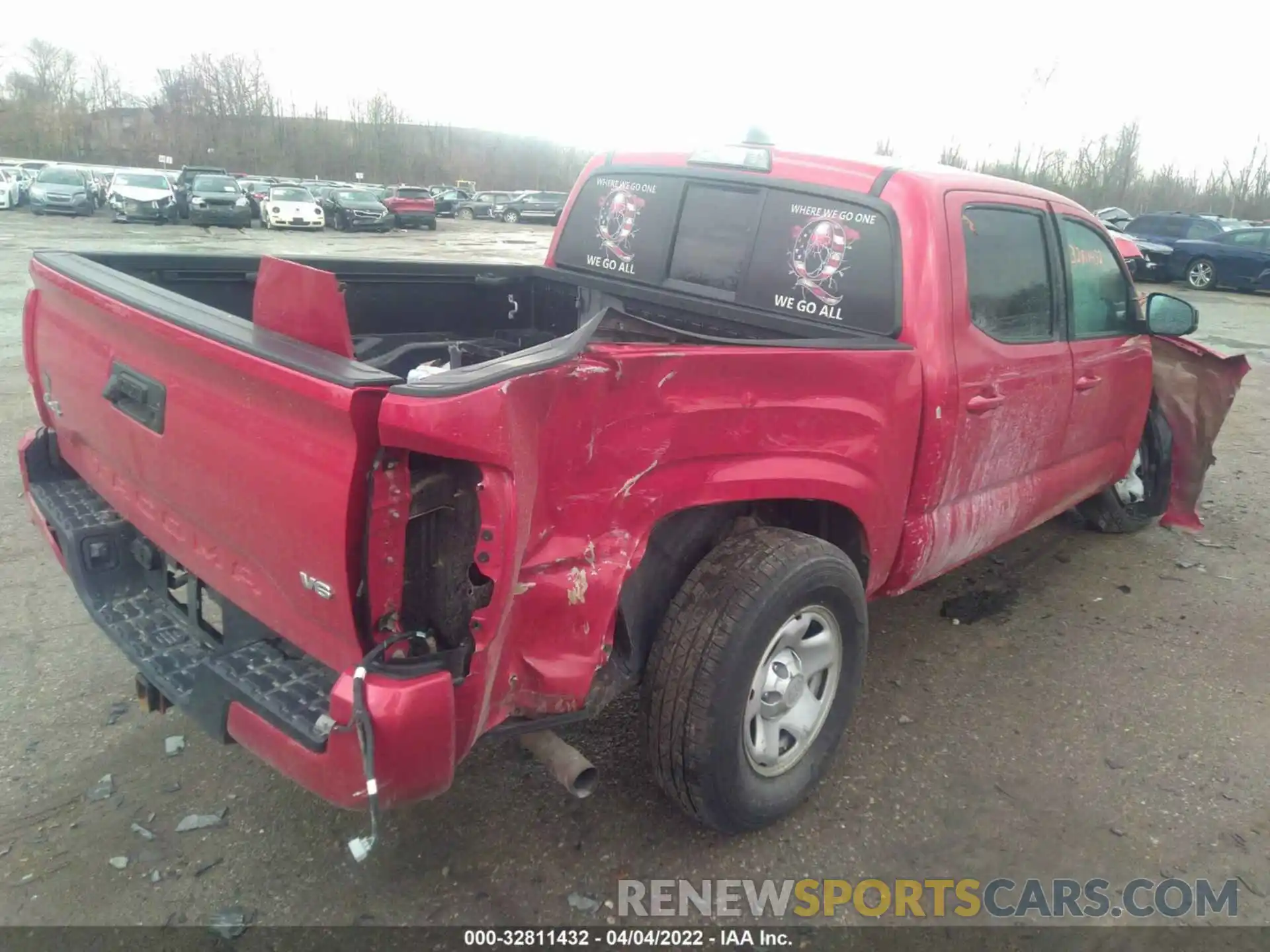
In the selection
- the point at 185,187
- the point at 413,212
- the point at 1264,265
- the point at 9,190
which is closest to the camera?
the point at 1264,265

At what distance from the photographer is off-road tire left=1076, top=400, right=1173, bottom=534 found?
5.25 meters

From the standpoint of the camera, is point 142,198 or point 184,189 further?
point 184,189

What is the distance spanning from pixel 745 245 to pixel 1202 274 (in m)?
22.9

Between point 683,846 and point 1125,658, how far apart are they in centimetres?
241

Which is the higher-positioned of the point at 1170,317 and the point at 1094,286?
the point at 1094,286

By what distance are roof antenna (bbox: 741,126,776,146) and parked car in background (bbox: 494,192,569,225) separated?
38092 mm

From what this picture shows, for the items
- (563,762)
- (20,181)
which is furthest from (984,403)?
(20,181)

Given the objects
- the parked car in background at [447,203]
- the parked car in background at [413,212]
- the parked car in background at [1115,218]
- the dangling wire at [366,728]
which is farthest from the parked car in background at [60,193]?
the dangling wire at [366,728]

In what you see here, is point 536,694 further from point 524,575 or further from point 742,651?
point 742,651

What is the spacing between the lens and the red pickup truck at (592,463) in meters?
1.90

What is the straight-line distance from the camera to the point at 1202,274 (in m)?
21.7

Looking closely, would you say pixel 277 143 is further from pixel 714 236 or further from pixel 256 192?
pixel 714 236

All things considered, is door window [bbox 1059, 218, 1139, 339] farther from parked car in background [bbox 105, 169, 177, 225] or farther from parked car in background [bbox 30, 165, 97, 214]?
parked car in background [bbox 30, 165, 97, 214]

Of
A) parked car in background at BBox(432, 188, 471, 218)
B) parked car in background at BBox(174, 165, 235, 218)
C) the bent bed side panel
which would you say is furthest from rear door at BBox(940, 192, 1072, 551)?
parked car in background at BBox(432, 188, 471, 218)
